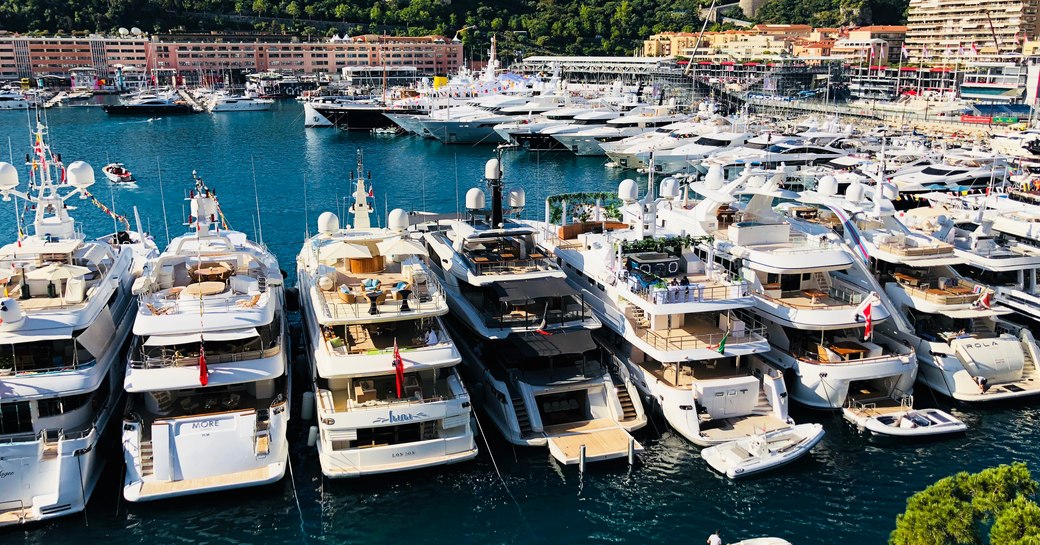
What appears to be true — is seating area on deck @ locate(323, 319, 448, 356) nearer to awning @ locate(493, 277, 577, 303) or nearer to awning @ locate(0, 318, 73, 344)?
Result: awning @ locate(493, 277, 577, 303)

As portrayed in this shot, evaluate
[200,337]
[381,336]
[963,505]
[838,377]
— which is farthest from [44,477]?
[838,377]

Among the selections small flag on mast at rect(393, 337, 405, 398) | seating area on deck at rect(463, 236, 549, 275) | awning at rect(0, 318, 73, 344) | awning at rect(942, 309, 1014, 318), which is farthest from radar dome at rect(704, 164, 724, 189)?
awning at rect(0, 318, 73, 344)

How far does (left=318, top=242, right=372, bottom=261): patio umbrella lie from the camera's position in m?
25.3

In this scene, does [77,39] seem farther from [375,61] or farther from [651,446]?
[651,446]

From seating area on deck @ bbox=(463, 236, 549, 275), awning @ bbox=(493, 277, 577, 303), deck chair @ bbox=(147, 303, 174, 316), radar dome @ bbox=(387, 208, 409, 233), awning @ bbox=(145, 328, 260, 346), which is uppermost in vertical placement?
radar dome @ bbox=(387, 208, 409, 233)

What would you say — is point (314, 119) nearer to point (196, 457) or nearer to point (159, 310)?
point (159, 310)

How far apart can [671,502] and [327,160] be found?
6500cm

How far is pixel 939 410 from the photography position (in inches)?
994

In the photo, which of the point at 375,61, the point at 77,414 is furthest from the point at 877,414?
the point at 375,61

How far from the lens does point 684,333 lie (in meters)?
25.5

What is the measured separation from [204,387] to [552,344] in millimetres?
9117

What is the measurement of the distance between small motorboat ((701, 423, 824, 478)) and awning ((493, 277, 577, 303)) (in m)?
6.02

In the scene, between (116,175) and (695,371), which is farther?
(116,175)

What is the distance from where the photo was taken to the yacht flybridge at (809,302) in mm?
25156
